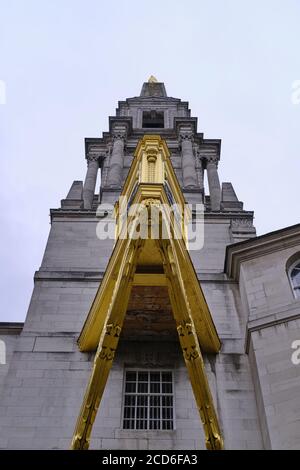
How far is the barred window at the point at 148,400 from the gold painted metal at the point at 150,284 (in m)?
1.34

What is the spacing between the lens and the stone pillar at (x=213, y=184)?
25.8m

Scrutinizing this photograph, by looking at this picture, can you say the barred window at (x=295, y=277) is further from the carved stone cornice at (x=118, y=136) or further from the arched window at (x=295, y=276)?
the carved stone cornice at (x=118, y=136)

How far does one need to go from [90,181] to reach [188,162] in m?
4.62

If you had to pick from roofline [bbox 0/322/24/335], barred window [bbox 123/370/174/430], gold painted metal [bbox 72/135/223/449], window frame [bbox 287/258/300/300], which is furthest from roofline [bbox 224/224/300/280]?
roofline [bbox 0/322/24/335]

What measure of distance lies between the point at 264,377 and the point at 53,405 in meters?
5.10

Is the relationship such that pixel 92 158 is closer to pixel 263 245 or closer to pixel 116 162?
pixel 116 162

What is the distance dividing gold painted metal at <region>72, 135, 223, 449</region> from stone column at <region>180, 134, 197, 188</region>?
9.80 metres

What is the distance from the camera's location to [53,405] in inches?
574

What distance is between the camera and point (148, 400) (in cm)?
1516

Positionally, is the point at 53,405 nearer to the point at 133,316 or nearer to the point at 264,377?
the point at 133,316

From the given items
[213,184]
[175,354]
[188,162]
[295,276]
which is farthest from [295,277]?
[188,162]

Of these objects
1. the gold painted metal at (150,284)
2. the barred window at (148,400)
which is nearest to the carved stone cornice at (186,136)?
the gold painted metal at (150,284)

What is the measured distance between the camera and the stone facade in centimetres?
1376
